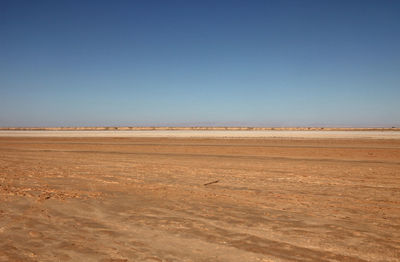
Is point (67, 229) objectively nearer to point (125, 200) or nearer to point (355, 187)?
point (125, 200)

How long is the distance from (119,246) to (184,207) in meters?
2.25

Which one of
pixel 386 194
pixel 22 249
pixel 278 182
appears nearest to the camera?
pixel 22 249

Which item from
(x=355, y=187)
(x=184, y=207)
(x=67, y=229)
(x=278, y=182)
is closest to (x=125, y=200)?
(x=184, y=207)

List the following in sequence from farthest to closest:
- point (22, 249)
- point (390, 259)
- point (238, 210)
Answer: point (238, 210) < point (22, 249) < point (390, 259)

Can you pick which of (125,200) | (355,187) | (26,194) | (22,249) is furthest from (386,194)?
(26,194)

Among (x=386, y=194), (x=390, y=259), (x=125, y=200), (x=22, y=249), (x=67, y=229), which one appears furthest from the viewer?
(x=386, y=194)

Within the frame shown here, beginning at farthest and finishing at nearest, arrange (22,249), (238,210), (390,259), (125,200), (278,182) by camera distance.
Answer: (278,182) → (125,200) → (238,210) → (22,249) → (390,259)

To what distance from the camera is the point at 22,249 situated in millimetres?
4117

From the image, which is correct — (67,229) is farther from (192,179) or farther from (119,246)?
(192,179)

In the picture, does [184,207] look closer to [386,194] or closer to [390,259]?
[390,259]

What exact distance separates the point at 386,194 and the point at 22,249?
789 cm

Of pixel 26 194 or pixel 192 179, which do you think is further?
pixel 192 179

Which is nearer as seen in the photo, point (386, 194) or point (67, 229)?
point (67, 229)

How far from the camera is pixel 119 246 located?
4.26 m
